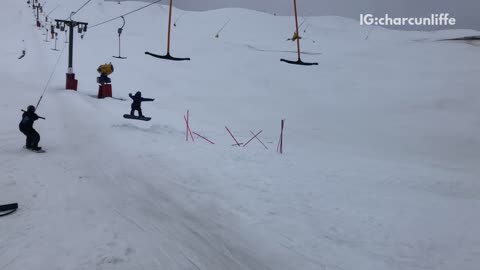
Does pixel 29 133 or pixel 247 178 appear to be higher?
pixel 29 133

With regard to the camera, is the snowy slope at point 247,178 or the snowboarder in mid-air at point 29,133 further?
the snowboarder in mid-air at point 29,133

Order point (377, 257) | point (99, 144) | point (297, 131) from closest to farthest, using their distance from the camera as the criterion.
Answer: point (377, 257)
point (99, 144)
point (297, 131)

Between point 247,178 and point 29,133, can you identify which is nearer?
point 247,178

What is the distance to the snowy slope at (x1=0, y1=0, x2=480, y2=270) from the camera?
5.29 metres

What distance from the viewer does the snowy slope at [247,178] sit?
529 centimetres

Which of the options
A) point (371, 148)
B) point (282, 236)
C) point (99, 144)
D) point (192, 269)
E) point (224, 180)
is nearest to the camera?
point (192, 269)

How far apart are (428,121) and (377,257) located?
1586 centimetres

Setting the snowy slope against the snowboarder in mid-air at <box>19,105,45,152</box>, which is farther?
the snowboarder in mid-air at <box>19,105,45,152</box>

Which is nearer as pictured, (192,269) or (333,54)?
(192,269)

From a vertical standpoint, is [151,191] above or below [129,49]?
below

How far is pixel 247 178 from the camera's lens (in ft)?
29.2

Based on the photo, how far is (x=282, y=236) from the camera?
19.4ft

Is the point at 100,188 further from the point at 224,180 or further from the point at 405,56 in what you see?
the point at 405,56

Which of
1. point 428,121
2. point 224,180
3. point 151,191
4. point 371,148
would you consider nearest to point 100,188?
point 151,191
